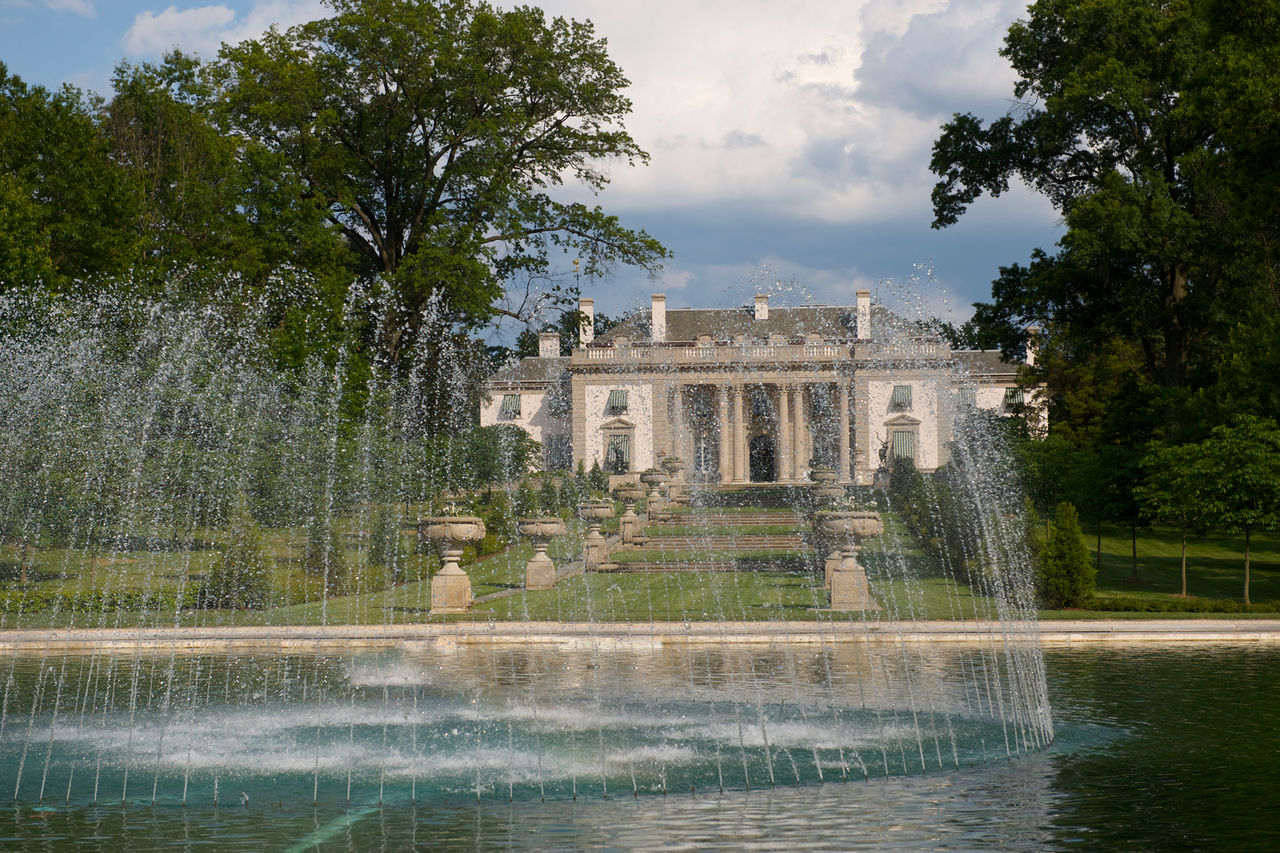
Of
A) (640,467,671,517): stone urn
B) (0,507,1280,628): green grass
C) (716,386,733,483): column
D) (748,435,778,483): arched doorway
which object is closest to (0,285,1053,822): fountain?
(0,507,1280,628): green grass

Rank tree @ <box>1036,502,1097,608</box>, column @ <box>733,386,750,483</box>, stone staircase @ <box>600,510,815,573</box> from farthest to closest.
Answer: column @ <box>733,386,750,483</box>, stone staircase @ <box>600,510,815,573</box>, tree @ <box>1036,502,1097,608</box>

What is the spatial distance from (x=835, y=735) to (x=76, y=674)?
33.0 ft

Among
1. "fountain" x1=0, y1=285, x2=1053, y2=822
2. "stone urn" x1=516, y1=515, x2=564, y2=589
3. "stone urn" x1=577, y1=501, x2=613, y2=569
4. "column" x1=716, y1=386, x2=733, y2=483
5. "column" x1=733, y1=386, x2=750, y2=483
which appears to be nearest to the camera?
"fountain" x1=0, y1=285, x2=1053, y2=822

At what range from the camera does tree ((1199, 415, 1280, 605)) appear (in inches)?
896

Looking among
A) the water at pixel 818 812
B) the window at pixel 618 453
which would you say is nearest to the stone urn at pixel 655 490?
the window at pixel 618 453

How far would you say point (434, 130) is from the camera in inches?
1405

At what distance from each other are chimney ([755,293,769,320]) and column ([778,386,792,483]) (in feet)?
16.1

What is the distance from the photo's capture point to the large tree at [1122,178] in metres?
31.9

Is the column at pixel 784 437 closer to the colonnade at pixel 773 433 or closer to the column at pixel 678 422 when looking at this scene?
the colonnade at pixel 773 433

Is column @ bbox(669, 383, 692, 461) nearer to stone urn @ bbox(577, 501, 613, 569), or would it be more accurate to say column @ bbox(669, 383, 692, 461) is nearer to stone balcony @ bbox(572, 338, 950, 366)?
stone balcony @ bbox(572, 338, 950, 366)

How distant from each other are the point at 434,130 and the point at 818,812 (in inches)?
1223

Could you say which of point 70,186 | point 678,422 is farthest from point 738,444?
point 70,186

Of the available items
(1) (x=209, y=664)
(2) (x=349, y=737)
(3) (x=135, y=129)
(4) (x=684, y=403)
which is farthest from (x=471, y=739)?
(4) (x=684, y=403)

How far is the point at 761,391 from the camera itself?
244ft
